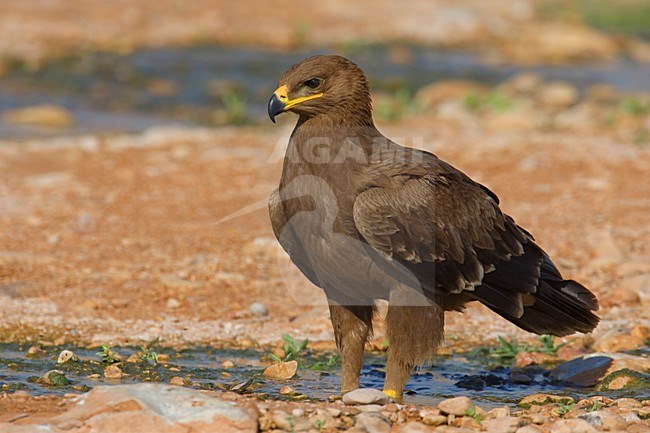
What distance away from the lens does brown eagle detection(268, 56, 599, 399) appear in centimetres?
588

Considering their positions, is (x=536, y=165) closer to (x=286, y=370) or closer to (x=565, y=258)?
(x=565, y=258)

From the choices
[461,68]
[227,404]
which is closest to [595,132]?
[461,68]

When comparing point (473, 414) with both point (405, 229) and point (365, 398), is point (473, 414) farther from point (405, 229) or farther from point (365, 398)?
point (405, 229)

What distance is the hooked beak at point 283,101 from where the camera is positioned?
6.24m

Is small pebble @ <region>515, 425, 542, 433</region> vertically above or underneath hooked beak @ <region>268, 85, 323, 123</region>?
underneath

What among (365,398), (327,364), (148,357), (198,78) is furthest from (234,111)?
(365,398)

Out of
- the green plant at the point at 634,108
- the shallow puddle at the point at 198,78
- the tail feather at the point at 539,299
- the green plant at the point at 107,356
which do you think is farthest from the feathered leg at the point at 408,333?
the shallow puddle at the point at 198,78

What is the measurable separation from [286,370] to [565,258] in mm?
3312

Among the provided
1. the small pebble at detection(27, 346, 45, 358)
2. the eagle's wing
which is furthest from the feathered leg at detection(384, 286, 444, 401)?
the small pebble at detection(27, 346, 45, 358)

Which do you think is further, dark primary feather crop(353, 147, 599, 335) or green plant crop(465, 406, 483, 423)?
dark primary feather crop(353, 147, 599, 335)

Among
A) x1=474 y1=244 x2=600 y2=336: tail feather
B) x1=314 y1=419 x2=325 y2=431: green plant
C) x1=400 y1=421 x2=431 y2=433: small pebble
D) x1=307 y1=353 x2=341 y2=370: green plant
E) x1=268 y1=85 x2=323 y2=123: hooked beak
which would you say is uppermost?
x1=268 y1=85 x2=323 y2=123: hooked beak

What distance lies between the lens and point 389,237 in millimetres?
5828

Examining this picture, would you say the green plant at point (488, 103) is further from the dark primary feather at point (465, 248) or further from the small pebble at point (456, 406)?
the small pebble at point (456, 406)

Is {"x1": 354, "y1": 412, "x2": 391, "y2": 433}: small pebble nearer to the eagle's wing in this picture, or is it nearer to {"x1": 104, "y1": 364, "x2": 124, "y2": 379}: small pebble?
the eagle's wing
